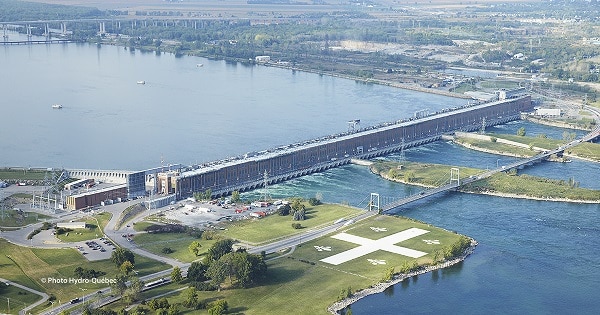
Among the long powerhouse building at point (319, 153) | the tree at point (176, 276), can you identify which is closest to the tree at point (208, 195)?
the long powerhouse building at point (319, 153)

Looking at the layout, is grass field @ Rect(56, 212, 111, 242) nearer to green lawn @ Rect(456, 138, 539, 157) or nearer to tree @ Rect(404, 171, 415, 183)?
tree @ Rect(404, 171, 415, 183)

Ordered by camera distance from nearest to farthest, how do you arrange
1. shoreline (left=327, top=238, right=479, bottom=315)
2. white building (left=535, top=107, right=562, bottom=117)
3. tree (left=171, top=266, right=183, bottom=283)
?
shoreline (left=327, top=238, right=479, bottom=315) < tree (left=171, top=266, right=183, bottom=283) < white building (left=535, top=107, right=562, bottom=117)

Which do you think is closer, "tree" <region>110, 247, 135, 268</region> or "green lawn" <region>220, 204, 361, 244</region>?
"tree" <region>110, 247, 135, 268</region>

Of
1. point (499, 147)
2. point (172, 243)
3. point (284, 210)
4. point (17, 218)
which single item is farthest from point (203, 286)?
point (499, 147)

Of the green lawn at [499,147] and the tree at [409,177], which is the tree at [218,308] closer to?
the tree at [409,177]

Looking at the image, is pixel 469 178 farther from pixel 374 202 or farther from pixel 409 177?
pixel 374 202

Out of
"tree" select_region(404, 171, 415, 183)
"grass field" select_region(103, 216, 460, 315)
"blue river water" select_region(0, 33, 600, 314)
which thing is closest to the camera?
"grass field" select_region(103, 216, 460, 315)

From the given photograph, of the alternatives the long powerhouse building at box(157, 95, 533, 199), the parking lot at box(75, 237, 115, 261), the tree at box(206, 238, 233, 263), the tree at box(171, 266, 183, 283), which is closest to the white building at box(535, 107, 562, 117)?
the long powerhouse building at box(157, 95, 533, 199)
